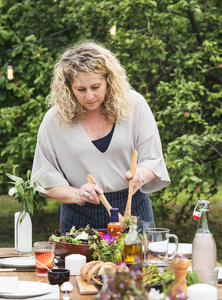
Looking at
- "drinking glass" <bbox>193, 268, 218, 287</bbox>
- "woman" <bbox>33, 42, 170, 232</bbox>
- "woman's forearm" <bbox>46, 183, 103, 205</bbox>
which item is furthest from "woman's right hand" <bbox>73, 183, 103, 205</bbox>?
"drinking glass" <bbox>193, 268, 218, 287</bbox>

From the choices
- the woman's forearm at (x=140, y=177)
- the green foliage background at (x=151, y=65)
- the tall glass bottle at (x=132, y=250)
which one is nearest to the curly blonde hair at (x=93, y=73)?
the woman's forearm at (x=140, y=177)

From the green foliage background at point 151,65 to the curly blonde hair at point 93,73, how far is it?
1988 millimetres

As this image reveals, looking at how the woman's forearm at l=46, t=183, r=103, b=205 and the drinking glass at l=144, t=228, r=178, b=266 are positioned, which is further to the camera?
the woman's forearm at l=46, t=183, r=103, b=205

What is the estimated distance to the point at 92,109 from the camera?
250cm

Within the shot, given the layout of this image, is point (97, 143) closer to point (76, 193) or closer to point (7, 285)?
point (76, 193)

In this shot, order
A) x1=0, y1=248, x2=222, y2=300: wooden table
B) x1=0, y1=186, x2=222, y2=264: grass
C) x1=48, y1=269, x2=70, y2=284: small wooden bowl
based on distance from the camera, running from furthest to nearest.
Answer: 1. x1=0, y1=186, x2=222, y2=264: grass
2. x1=48, y1=269, x2=70, y2=284: small wooden bowl
3. x1=0, y1=248, x2=222, y2=300: wooden table

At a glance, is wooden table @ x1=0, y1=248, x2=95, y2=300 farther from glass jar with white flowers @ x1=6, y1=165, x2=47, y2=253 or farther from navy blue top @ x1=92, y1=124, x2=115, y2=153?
navy blue top @ x1=92, y1=124, x2=115, y2=153

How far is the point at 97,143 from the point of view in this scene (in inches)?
100

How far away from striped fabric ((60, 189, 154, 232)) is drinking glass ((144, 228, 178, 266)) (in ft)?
2.26

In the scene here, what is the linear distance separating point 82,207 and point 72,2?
3.38m

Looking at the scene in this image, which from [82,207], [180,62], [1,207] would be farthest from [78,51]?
[1,207]

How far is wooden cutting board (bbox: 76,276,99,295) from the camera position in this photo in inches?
67.7

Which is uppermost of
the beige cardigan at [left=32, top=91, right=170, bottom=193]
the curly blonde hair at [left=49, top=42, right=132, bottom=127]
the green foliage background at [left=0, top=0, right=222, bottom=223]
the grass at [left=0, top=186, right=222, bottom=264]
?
the green foliage background at [left=0, top=0, right=222, bottom=223]

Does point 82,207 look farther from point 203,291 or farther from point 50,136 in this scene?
point 203,291
